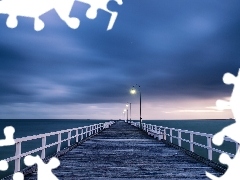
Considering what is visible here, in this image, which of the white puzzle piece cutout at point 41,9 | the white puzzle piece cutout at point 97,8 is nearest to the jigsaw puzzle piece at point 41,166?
the white puzzle piece cutout at point 41,9

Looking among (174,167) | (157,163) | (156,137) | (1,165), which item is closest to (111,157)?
(157,163)

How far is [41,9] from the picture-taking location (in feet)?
11.4

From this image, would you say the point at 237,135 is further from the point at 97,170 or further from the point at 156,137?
the point at 156,137

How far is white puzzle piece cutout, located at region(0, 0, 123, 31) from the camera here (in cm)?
328

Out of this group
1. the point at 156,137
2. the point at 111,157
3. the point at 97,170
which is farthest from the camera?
the point at 156,137

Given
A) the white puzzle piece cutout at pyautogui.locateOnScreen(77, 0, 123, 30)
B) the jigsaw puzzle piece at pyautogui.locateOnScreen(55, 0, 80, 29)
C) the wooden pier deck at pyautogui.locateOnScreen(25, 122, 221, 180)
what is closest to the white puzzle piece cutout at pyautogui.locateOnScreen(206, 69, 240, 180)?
the white puzzle piece cutout at pyautogui.locateOnScreen(77, 0, 123, 30)

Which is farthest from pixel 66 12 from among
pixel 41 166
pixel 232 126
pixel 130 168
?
pixel 130 168

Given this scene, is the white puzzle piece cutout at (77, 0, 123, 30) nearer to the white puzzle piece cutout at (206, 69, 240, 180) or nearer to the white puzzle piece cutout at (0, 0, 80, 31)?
the white puzzle piece cutout at (0, 0, 80, 31)

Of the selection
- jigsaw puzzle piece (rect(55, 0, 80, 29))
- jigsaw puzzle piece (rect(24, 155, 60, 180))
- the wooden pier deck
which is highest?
jigsaw puzzle piece (rect(55, 0, 80, 29))

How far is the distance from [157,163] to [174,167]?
101 centimetres

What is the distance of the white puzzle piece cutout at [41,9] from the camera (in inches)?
129

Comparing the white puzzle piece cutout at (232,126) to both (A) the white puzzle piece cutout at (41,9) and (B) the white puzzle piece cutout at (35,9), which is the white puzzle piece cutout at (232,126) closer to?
(A) the white puzzle piece cutout at (41,9)

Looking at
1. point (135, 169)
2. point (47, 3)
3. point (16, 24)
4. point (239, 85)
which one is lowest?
point (135, 169)

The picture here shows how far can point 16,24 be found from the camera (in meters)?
3.32
